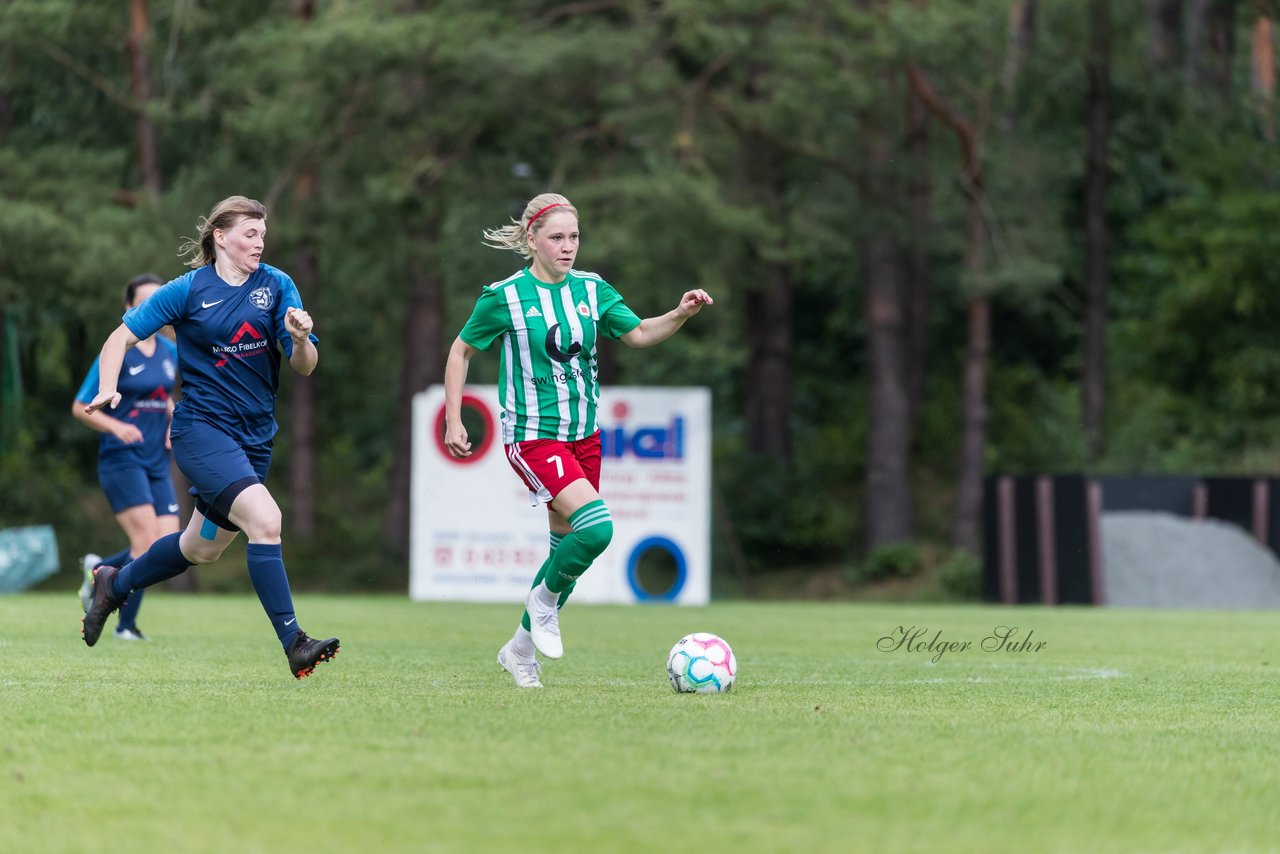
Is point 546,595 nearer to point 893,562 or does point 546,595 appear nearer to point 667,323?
point 667,323

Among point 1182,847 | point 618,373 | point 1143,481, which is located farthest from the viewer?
point 618,373

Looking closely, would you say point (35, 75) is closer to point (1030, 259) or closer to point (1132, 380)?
point (1030, 259)

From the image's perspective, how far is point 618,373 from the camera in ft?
105

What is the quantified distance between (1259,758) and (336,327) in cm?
3191

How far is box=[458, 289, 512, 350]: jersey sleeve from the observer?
7.70 m

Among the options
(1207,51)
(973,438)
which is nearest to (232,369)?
(973,438)

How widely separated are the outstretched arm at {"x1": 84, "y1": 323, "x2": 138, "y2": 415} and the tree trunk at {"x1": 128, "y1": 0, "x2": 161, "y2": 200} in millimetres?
20874

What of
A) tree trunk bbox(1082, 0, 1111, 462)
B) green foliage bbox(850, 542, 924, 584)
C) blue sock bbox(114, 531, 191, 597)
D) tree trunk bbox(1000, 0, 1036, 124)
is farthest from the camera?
tree trunk bbox(1082, 0, 1111, 462)

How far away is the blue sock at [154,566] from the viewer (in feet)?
26.8

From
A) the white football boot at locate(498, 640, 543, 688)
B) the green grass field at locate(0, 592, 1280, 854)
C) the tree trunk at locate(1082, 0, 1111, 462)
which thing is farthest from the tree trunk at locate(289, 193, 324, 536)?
the white football boot at locate(498, 640, 543, 688)

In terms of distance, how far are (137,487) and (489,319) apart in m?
4.36

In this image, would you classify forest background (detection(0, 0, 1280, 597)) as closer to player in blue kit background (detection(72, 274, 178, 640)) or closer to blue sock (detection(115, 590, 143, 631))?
player in blue kit background (detection(72, 274, 178, 640))

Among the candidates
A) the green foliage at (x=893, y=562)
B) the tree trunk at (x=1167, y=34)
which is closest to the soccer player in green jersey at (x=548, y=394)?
the green foliage at (x=893, y=562)

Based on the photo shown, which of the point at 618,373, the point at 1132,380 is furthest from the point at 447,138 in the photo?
the point at 1132,380
